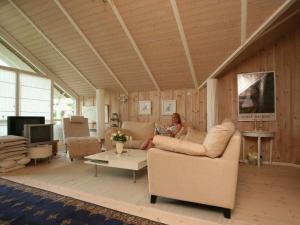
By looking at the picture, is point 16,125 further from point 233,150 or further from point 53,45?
point 233,150

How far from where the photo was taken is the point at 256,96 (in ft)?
13.9

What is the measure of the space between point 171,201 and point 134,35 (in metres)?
3.15

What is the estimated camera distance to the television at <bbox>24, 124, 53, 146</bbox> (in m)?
3.92

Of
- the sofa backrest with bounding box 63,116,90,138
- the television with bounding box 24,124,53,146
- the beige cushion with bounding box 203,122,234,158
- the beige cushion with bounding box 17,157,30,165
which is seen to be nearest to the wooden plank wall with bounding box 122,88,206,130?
the sofa backrest with bounding box 63,116,90,138

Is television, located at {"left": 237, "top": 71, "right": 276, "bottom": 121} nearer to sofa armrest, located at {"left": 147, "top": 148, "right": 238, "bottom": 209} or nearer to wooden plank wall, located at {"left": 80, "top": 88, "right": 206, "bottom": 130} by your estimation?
wooden plank wall, located at {"left": 80, "top": 88, "right": 206, "bottom": 130}

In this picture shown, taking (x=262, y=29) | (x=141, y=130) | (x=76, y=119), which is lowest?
(x=141, y=130)

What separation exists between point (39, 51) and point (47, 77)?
2.86 ft

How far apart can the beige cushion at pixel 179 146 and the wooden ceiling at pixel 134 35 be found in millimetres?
2277

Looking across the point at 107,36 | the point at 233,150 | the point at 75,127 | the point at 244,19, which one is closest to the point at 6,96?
the point at 75,127

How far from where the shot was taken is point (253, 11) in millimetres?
2871

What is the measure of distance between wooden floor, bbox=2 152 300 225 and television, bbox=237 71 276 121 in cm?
111

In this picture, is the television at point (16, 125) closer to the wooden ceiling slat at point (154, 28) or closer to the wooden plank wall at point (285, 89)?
the wooden ceiling slat at point (154, 28)

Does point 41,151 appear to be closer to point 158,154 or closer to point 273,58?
point 158,154

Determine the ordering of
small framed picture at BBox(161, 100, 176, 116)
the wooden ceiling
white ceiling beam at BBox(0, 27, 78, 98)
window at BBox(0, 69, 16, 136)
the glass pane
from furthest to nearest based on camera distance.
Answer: the glass pane, small framed picture at BBox(161, 100, 176, 116), white ceiling beam at BBox(0, 27, 78, 98), window at BBox(0, 69, 16, 136), the wooden ceiling
